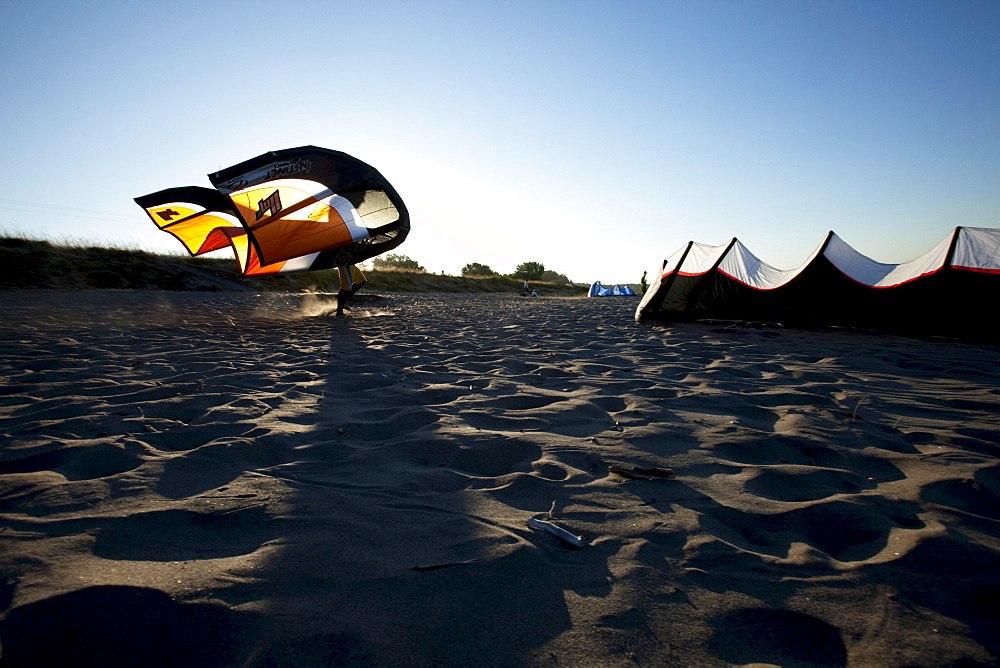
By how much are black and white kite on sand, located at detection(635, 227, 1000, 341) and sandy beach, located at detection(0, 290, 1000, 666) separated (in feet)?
10.8

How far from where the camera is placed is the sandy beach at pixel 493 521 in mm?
1021

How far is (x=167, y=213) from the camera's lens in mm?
7504

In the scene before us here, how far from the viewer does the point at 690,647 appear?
1.00 meters

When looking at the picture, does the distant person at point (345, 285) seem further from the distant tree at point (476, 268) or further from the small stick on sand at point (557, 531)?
the distant tree at point (476, 268)

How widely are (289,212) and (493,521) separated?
738cm

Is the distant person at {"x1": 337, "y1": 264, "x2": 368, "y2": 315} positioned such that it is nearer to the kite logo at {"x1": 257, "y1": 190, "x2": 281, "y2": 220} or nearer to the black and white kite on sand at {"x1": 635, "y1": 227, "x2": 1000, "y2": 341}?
the kite logo at {"x1": 257, "y1": 190, "x2": 281, "y2": 220}

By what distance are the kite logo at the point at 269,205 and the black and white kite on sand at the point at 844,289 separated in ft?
21.5

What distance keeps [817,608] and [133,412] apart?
10.6ft

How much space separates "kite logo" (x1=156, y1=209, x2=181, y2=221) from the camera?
24.4ft

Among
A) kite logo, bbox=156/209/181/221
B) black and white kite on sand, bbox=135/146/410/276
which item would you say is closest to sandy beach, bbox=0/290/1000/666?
black and white kite on sand, bbox=135/146/410/276

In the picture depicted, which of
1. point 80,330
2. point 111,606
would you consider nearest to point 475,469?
point 111,606

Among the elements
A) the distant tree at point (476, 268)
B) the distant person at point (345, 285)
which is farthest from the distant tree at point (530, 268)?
the distant person at point (345, 285)

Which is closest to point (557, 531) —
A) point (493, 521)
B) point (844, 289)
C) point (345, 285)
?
point (493, 521)

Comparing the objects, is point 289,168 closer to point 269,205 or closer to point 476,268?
point 269,205
